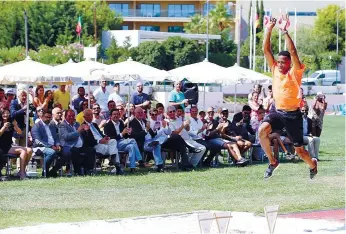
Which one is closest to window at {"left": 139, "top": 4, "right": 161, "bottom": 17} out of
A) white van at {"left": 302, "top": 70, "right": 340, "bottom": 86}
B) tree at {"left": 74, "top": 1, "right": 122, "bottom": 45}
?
tree at {"left": 74, "top": 1, "right": 122, "bottom": 45}

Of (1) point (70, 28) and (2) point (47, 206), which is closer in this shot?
(2) point (47, 206)

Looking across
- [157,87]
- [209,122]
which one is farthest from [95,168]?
[157,87]

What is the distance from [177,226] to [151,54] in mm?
58277

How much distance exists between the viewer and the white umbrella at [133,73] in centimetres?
2256

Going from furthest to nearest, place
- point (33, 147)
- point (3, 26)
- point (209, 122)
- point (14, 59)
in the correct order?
point (3, 26) → point (14, 59) → point (209, 122) → point (33, 147)

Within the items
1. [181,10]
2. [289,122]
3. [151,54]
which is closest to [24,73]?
[289,122]

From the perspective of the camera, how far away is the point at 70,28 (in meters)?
84.4

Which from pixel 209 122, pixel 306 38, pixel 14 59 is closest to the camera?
pixel 209 122

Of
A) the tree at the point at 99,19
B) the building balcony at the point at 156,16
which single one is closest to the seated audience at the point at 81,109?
the tree at the point at 99,19

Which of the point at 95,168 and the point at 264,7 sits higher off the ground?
the point at 264,7

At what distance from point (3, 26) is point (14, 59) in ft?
50.0

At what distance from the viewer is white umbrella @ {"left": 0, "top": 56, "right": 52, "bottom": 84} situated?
20367 millimetres

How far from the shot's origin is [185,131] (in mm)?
21969

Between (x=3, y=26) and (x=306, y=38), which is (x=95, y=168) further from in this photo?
(x=306, y=38)
